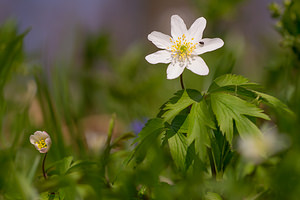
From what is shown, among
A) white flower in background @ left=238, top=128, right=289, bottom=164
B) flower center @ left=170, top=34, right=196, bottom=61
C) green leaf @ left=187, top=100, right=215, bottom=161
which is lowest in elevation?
white flower in background @ left=238, top=128, right=289, bottom=164

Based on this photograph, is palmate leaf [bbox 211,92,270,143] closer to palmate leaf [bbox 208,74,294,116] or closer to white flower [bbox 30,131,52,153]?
palmate leaf [bbox 208,74,294,116]

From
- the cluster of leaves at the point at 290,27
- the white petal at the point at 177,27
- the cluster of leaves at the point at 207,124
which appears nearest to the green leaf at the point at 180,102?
the cluster of leaves at the point at 207,124

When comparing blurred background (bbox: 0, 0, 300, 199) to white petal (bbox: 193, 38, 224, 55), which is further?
blurred background (bbox: 0, 0, 300, 199)

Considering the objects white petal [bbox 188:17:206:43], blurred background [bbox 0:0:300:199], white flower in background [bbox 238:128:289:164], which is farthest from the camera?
blurred background [bbox 0:0:300:199]

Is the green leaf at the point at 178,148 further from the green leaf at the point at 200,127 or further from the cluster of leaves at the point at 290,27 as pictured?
the cluster of leaves at the point at 290,27

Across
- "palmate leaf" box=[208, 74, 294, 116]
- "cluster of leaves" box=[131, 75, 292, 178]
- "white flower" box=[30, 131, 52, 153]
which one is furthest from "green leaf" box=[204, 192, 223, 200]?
"white flower" box=[30, 131, 52, 153]

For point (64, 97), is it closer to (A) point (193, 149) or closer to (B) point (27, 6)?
(A) point (193, 149)

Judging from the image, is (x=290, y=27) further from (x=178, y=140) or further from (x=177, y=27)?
(x=178, y=140)

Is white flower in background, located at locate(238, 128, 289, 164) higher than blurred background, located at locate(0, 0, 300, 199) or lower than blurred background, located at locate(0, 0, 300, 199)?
higher
